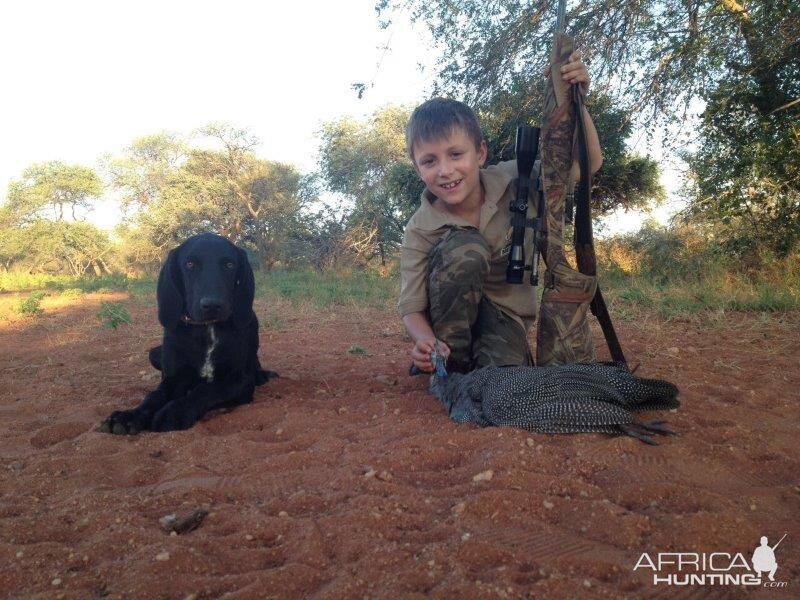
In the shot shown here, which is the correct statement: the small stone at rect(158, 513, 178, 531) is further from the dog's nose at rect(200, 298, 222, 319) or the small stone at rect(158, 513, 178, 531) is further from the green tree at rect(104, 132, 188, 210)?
the green tree at rect(104, 132, 188, 210)

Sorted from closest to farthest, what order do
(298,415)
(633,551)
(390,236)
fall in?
(633,551)
(298,415)
(390,236)

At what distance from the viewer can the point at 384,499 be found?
1.59 metres

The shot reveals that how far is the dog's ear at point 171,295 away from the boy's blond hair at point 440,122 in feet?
4.59

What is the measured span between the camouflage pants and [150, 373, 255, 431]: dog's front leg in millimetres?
1051

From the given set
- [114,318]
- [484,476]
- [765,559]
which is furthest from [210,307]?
[114,318]

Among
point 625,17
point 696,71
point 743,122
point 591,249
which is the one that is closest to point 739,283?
point 743,122

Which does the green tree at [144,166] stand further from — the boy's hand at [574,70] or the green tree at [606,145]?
the boy's hand at [574,70]

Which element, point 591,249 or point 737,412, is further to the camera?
point 591,249

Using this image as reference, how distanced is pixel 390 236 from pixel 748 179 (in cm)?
875

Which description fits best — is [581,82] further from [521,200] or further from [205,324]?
[205,324]

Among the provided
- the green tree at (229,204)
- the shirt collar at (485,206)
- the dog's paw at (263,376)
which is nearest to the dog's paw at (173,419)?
the dog's paw at (263,376)

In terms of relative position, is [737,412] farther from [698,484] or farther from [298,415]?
[298,415]

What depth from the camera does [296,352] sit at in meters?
4.46

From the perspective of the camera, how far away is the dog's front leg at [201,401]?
2.54 m
